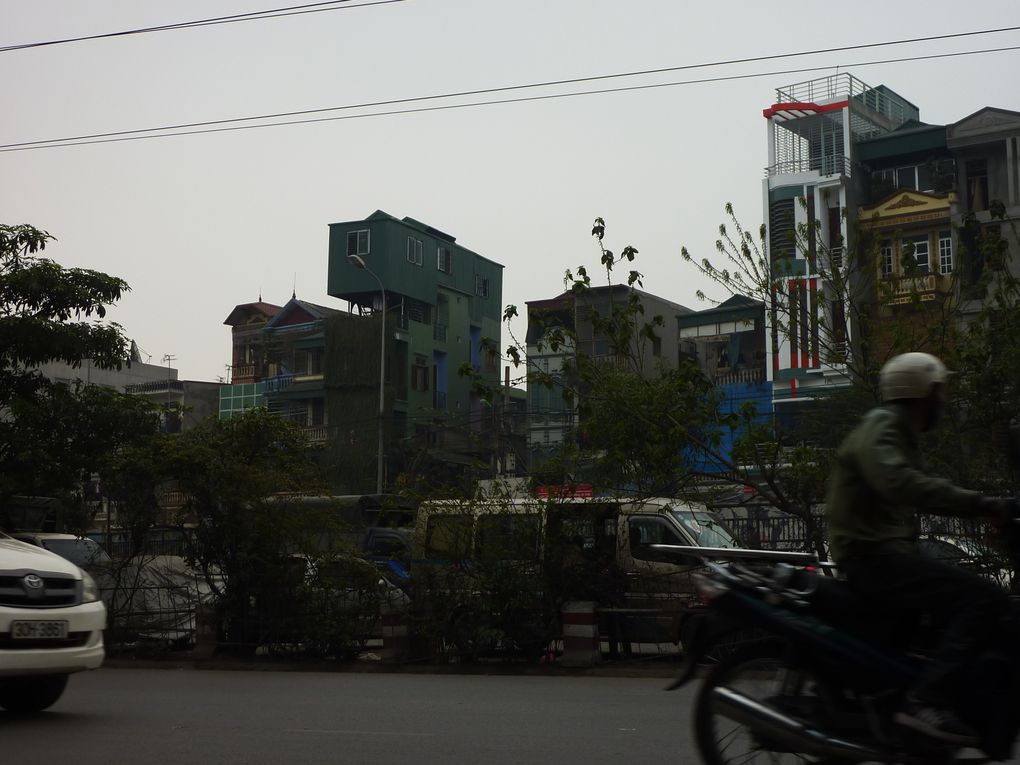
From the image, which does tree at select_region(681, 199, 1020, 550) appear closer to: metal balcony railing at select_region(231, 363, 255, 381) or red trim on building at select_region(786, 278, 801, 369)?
red trim on building at select_region(786, 278, 801, 369)

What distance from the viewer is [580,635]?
49.2 ft

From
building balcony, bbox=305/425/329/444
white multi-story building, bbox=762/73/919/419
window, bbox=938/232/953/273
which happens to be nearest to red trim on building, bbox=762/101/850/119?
white multi-story building, bbox=762/73/919/419

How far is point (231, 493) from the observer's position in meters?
17.2

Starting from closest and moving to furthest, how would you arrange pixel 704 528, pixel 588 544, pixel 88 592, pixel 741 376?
pixel 88 592
pixel 588 544
pixel 704 528
pixel 741 376

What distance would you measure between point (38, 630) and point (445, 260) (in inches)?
2423

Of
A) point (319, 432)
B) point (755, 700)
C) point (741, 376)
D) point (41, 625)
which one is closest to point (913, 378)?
point (755, 700)

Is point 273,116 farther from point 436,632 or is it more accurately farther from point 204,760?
point 204,760

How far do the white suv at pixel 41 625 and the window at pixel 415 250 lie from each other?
57.8m

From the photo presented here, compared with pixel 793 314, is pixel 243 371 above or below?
above

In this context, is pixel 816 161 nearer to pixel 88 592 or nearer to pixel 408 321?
pixel 408 321

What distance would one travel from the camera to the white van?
15.3 metres

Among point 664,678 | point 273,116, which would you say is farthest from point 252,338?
point 664,678

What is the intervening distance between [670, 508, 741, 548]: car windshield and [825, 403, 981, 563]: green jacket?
35.0ft

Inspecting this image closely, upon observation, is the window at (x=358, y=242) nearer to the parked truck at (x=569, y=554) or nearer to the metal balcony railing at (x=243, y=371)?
the metal balcony railing at (x=243, y=371)
